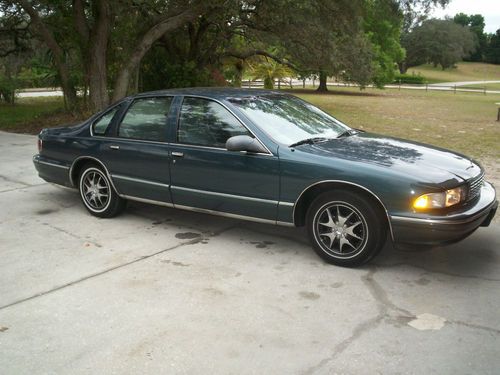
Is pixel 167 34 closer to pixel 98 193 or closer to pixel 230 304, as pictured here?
pixel 98 193

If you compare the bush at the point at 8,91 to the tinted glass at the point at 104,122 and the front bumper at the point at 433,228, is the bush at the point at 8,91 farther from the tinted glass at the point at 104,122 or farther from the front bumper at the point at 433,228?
the front bumper at the point at 433,228

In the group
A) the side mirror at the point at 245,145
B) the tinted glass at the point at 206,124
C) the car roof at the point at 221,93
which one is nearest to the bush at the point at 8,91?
the car roof at the point at 221,93

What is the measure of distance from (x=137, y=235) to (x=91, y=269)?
0.95 metres

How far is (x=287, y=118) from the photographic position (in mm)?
5246

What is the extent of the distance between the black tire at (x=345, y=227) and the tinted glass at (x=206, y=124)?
3.36ft

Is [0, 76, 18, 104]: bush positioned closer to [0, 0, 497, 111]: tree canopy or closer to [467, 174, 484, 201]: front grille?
[0, 0, 497, 111]: tree canopy

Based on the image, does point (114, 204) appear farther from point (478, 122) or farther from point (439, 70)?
point (439, 70)

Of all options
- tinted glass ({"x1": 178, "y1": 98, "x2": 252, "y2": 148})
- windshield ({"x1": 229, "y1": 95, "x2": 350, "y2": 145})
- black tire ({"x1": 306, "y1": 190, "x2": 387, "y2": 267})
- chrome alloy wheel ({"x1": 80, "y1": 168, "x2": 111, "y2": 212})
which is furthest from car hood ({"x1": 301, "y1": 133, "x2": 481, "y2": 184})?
chrome alloy wheel ({"x1": 80, "y1": 168, "x2": 111, "y2": 212})

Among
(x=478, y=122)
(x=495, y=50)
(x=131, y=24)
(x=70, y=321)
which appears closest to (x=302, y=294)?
(x=70, y=321)

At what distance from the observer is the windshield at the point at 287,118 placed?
4.95 m

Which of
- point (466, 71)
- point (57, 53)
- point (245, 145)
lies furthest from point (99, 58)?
point (466, 71)

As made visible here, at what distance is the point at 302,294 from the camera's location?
403cm

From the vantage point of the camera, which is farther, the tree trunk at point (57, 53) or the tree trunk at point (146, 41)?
the tree trunk at point (57, 53)

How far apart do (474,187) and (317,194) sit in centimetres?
136
